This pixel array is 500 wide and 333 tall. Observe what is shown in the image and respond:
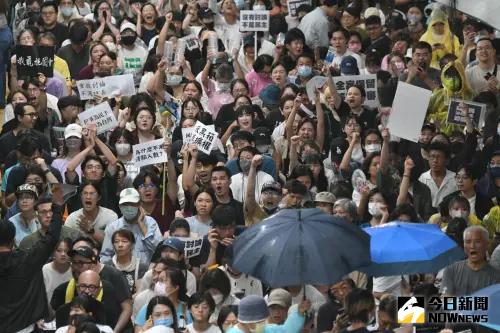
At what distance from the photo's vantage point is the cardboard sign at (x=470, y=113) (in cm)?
2270

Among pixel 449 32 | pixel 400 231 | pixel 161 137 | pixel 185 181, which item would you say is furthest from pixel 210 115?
pixel 400 231

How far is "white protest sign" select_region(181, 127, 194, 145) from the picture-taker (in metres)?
21.8

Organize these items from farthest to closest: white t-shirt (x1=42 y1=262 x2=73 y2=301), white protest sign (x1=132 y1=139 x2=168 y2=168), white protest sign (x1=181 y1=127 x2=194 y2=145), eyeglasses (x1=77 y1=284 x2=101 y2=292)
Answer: white protest sign (x1=181 y1=127 x2=194 y2=145)
white protest sign (x1=132 y1=139 x2=168 y2=168)
white t-shirt (x1=42 y1=262 x2=73 y2=301)
eyeglasses (x1=77 y1=284 x2=101 y2=292)

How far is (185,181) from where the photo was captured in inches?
837

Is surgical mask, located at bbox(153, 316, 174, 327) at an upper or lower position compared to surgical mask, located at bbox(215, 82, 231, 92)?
lower

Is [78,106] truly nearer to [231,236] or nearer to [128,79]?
[128,79]

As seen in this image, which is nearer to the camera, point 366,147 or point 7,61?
point 366,147

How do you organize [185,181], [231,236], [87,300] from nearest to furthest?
[87,300], [231,236], [185,181]

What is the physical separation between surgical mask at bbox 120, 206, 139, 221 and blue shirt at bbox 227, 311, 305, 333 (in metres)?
3.62

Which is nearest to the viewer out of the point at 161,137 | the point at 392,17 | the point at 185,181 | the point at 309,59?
the point at 185,181

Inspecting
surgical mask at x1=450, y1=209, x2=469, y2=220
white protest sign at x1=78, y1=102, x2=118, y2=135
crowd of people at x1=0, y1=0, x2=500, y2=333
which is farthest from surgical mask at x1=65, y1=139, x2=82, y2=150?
surgical mask at x1=450, y1=209, x2=469, y2=220

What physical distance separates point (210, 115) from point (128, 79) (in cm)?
112

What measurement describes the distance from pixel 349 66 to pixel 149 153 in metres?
4.46

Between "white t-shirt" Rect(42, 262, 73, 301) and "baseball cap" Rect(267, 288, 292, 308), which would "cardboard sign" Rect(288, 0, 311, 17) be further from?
"baseball cap" Rect(267, 288, 292, 308)
